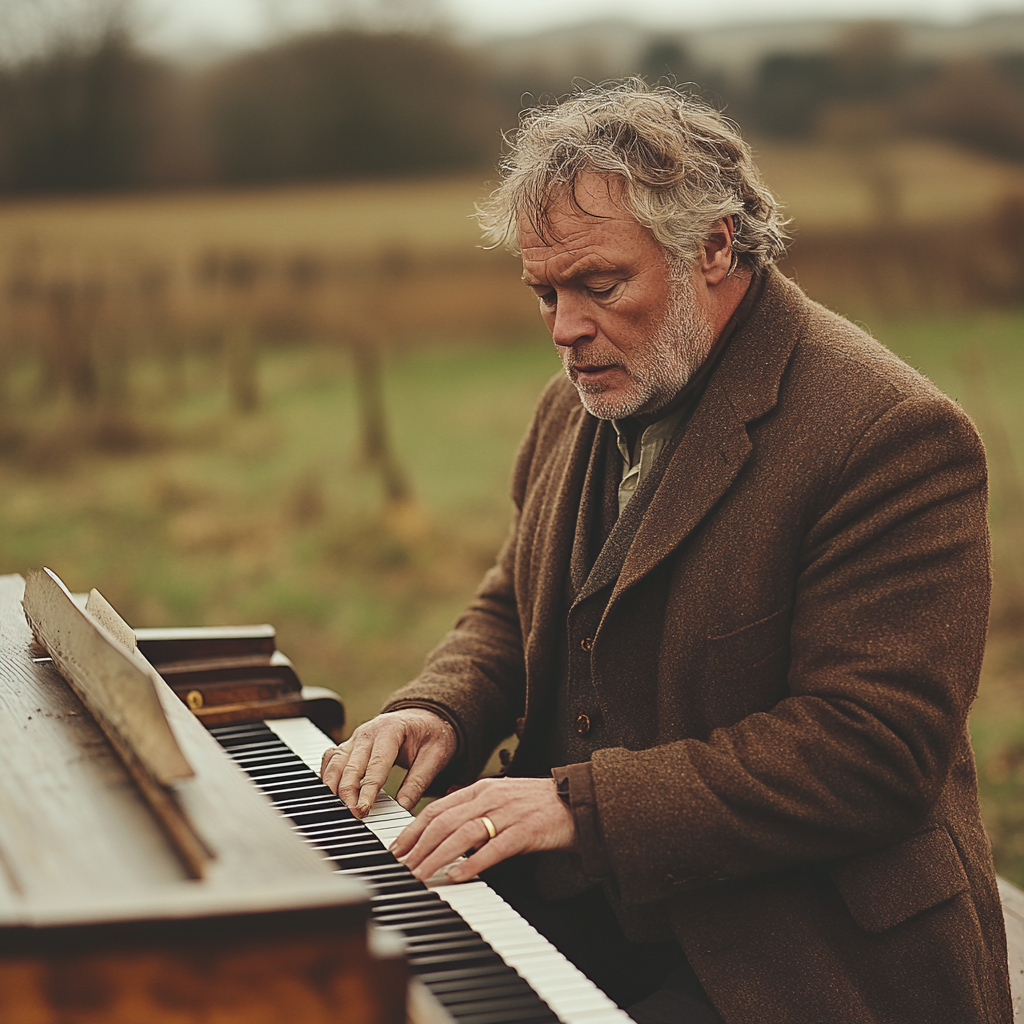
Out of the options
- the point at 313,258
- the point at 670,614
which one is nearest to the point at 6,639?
the point at 670,614

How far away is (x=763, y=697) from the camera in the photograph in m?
1.86

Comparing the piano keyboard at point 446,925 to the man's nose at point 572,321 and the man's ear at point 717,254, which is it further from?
the man's ear at point 717,254

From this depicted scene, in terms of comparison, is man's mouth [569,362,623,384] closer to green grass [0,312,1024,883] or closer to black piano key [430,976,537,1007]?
black piano key [430,976,537,1007]

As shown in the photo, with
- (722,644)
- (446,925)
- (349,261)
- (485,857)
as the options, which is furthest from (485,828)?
(349,261)

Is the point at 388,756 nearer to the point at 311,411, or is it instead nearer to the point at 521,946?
the point at 521,946

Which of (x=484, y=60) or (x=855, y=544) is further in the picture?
(x=484, y=60)

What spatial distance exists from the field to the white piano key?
15.2ft

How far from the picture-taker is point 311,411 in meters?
6.88

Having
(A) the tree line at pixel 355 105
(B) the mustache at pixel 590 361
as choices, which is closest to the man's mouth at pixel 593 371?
(B) the mustache at pixel 590 361

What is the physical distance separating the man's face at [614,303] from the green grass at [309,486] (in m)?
4.48

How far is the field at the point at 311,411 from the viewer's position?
655 cm

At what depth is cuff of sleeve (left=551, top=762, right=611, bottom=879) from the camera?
5.52 feet

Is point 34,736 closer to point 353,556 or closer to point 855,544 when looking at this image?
point 855,544

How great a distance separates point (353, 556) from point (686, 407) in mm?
4832
